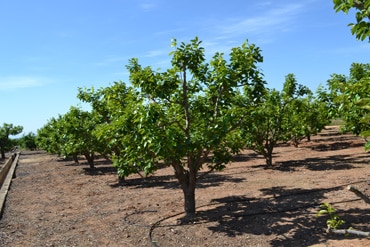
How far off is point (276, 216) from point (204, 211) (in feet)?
6.66

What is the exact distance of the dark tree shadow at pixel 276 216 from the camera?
7055mm

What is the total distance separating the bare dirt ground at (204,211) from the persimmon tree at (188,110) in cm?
134

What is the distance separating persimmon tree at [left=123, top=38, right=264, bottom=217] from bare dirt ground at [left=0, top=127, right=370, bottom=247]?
1338 mm

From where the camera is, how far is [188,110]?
8.87 metres

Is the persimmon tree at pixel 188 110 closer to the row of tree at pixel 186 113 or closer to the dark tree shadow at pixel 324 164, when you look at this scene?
the row of tree at pixel 186 113

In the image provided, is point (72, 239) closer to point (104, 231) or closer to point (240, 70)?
point (104, 231)

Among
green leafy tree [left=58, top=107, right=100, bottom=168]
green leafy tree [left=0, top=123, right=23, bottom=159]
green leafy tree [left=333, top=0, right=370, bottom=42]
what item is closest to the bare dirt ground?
green leafy tree [left=58, top=107, right=100, bottom=168]

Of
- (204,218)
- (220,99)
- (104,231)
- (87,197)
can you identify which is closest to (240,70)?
(220,99)

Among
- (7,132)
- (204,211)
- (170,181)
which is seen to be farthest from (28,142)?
Answer: (204,211)

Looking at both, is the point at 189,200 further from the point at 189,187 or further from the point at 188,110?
the point at 188,110

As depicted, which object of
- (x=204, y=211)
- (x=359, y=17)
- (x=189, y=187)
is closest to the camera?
(x=359, y=17)

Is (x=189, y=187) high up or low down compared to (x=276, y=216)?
up

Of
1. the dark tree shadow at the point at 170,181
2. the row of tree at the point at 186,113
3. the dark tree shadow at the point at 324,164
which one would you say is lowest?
the dark tree shadow at the point at 170,181

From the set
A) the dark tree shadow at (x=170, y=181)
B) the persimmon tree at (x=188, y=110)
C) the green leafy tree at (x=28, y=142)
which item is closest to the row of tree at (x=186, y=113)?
the persimmon tree at (x=188, y=110)
